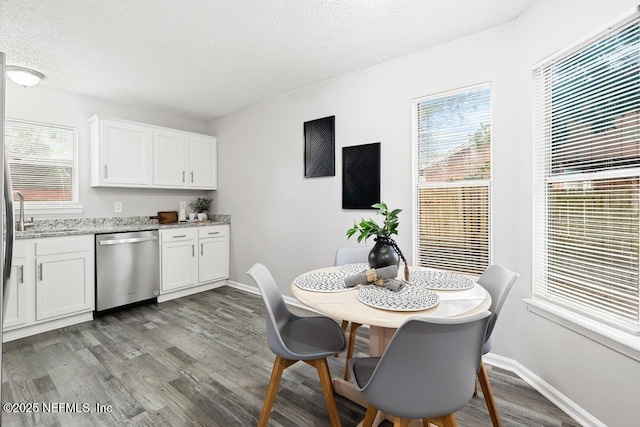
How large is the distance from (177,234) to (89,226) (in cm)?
101

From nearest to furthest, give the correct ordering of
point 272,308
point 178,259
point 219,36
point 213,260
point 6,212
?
1. point 6,212
2. point 272,308
3. point 219,36
4. point 178,259
5. point 213,260

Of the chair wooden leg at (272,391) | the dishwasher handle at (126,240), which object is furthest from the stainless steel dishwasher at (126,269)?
the chair wooden leg at (272,391)

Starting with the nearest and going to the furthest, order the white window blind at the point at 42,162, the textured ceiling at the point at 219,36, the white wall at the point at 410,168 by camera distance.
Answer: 1. the white wall at the point at 410,168
2. the textured ceiling at the point at 219,36
3. the white window blind at the point at 42,162

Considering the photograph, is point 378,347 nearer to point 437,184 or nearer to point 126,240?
point 437,184

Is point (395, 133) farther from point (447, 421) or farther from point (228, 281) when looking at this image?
point (228, 281)

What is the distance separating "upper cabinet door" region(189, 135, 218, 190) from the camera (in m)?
4.43

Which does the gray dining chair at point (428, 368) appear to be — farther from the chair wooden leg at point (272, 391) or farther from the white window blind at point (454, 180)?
the white window blind at point (454, 180)

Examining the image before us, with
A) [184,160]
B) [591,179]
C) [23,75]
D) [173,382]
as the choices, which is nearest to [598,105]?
[591,179]

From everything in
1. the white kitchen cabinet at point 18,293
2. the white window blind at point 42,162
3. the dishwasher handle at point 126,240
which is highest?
the white window blind at point 42,162

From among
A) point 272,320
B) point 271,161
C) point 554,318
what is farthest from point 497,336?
point 271,161

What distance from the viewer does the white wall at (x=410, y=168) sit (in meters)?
1.74

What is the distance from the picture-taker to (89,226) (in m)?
3.67

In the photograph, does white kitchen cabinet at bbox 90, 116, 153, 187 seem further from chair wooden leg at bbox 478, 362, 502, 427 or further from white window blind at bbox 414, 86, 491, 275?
chair wooden leg at bbox 478, 362, 502, 427

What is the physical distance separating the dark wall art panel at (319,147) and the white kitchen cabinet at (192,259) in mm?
1775
